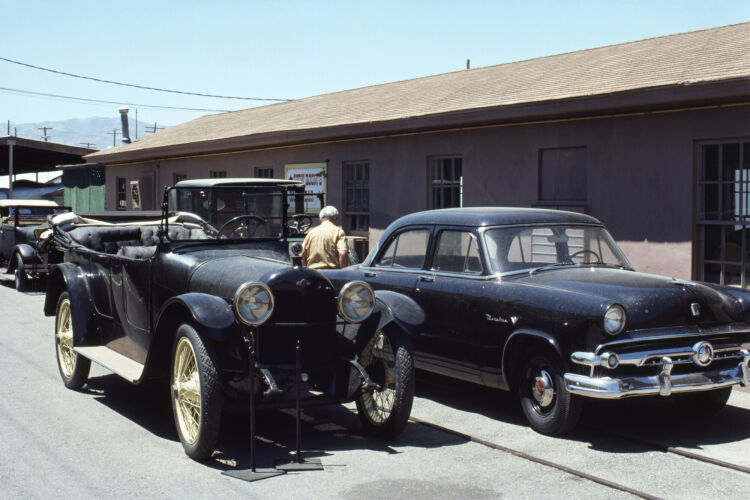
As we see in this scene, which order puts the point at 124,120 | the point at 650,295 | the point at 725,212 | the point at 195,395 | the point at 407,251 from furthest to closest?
the point at 124,120 → the point at 725,212 → the point at 407,251 → the point at 650,295 → the point at 195,395

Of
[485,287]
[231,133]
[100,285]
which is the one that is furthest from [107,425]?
[231,133]

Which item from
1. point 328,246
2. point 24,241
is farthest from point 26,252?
point 328,246

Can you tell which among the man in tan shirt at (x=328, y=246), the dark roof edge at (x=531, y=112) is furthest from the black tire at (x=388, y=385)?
the dark roof edge at (x=531, y=112)

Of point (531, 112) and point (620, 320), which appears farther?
point (531, 112)

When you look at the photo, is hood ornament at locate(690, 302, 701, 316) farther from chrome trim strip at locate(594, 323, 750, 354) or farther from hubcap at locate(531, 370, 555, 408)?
hubcap at locate(531, 370, 555, 408)

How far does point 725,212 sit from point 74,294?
7443 millimetres

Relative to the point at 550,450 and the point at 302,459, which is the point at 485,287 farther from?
the point at 302,459

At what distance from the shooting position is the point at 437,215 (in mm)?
7301

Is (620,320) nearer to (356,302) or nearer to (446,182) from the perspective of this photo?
(356,302)

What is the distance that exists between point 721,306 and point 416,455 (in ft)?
8.62

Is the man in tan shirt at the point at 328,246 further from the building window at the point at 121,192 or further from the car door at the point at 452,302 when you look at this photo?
the building window at the point at 121,192

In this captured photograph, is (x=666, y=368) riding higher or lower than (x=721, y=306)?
lower

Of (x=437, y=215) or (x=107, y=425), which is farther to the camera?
(x=437, y=215)

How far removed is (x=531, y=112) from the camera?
11.1 meters
